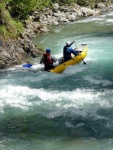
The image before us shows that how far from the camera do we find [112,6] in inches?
1454

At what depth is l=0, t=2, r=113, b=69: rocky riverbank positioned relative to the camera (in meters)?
16.6

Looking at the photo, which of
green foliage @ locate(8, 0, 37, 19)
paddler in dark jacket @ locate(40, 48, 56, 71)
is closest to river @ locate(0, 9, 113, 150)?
paddler in dark jacket @ locate(40, 48, 56, 71)

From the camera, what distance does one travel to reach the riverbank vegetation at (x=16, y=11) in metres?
18.2

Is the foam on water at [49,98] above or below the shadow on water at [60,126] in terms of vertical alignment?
above

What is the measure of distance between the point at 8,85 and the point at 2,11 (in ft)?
21.3

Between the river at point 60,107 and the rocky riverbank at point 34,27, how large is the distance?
0.89 m

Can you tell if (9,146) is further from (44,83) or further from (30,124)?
(44,83)

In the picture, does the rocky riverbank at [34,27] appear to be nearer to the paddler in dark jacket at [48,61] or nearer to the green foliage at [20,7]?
the green foliage at [20,7]

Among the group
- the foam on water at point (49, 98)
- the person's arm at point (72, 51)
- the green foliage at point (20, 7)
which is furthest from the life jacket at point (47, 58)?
the green foliage at point (20, 7)

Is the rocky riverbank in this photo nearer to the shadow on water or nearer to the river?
the river

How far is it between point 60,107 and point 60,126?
1.29m

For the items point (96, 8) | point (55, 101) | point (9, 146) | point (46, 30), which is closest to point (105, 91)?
point (55, 101)

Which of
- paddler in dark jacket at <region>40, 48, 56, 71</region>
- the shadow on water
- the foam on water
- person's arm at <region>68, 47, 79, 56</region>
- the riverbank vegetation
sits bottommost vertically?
the shadow on water

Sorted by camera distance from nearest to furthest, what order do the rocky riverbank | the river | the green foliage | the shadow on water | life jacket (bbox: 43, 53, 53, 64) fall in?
the river
the shadow on water
life jacket (bbox: 43, 53, 53, 64)
the rocky riverbank
the green foliage
